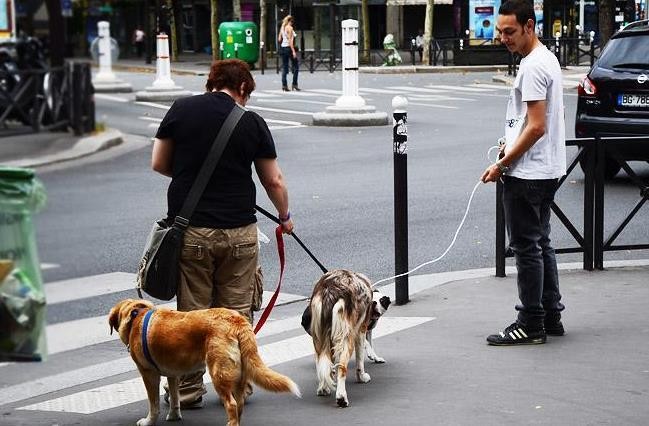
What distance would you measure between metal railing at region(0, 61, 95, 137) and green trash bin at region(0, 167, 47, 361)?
0.14 m

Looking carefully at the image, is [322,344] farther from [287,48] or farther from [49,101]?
[287,48]

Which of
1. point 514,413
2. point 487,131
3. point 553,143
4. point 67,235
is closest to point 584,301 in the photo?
point 553,143

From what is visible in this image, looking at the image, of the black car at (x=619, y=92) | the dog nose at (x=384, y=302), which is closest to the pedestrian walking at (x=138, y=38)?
the dog nose at (x=384, y=302)

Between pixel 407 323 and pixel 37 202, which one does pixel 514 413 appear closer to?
pixel 407 323

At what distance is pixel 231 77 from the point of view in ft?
18.6

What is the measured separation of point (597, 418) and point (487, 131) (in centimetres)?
1487

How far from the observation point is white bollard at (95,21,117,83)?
3.29 m

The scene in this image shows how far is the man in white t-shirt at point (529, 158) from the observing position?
6.49 metres

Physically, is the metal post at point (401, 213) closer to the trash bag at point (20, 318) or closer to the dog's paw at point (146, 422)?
the dog's paw at point (146, 422)

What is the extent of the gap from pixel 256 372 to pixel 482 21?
39.5m

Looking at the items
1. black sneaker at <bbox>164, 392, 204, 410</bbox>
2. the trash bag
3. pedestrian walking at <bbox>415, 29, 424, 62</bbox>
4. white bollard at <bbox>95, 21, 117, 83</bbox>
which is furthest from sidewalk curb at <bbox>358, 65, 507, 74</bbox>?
the trash bag

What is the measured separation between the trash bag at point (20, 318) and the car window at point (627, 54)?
11676 millimetres

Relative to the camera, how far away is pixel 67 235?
3.26m

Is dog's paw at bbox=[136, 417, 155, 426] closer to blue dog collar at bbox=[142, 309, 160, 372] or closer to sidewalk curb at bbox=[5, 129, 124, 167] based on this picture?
blue dog collar at bbox=[142, 309, 160, 372]
